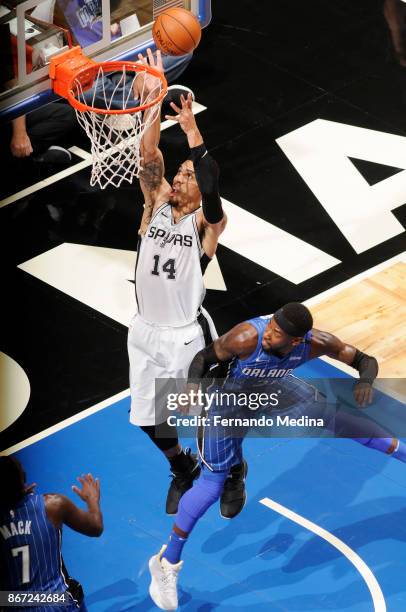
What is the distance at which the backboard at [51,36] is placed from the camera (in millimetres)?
10867

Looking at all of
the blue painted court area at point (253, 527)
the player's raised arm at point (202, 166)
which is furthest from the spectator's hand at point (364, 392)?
the player's raised arm at point (202, 166)

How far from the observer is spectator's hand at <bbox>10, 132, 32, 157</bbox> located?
1384 cm

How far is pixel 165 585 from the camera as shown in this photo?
9.39m

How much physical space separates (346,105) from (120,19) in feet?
11.4

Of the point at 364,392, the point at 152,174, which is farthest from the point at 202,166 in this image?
the point at 364,392

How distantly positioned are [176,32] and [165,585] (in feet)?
13.2

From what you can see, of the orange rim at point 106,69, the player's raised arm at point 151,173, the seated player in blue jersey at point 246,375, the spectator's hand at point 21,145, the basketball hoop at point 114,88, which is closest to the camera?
the seated player in blue jersey at point 246,375

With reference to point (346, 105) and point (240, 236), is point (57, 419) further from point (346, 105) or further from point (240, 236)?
point (346, 105)

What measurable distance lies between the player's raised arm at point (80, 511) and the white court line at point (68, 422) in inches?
Answer: 102

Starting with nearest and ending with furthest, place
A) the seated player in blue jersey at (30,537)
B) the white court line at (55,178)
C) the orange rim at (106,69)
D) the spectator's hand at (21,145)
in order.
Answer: the seated player in blue jersey at (30,537)
the orange rim at (106,69)
the white court line at (55,178)
the spectator's hand at (21,145)

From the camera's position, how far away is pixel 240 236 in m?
13.0

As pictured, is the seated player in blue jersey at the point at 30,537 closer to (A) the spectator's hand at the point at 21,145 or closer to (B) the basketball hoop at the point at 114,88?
(B) the basketball hoop at the point at 114,88

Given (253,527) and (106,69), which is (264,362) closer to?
(253,527)

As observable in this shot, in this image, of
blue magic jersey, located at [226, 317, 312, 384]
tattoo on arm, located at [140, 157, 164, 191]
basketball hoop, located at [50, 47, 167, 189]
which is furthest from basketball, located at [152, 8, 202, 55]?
blue magic jersey, located at [226, 317, 312, 384]
